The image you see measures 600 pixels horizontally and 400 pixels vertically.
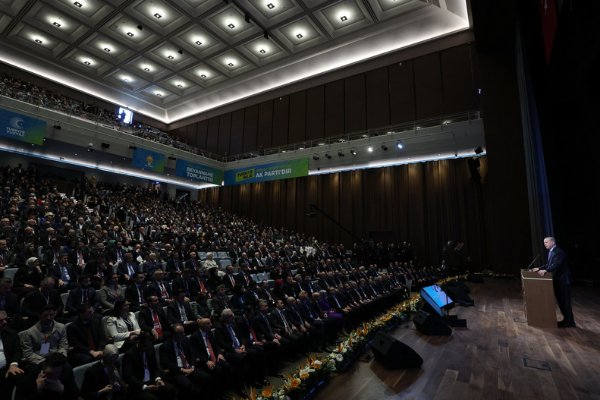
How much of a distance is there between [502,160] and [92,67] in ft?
65.3

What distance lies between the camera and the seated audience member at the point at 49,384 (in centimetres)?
227

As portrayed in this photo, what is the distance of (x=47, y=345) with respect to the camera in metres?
2.85

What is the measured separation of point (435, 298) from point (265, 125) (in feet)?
48.3

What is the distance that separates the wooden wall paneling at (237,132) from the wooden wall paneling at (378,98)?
8.02 meters

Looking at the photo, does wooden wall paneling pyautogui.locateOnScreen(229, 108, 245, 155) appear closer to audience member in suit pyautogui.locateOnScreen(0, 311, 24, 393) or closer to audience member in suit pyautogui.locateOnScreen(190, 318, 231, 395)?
audience member in suit pyautogui.locateOnScreen(190, 318, 231, 395)

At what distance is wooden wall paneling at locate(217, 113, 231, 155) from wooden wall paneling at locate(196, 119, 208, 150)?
1.31m

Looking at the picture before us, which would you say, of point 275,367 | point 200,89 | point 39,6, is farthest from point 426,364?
point 200,89

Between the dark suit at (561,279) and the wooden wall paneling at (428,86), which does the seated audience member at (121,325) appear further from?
the wooden wall paneling at (428,86)

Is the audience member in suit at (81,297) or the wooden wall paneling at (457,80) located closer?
the audience member in suit at (81,297)

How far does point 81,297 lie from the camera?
393 centimetres

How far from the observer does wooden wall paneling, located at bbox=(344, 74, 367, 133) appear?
591 inches

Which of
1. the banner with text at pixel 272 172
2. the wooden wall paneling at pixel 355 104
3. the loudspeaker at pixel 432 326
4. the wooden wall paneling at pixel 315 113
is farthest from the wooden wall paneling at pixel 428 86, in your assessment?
the loudspeaker at pixel 432 326

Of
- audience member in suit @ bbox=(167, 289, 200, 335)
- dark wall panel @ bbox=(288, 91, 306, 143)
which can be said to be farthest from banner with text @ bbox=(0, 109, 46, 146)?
dark wall panel @ bbox=(288, 91, 306, 143)

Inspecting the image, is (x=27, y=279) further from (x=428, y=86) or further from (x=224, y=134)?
(x=224, y=134)
